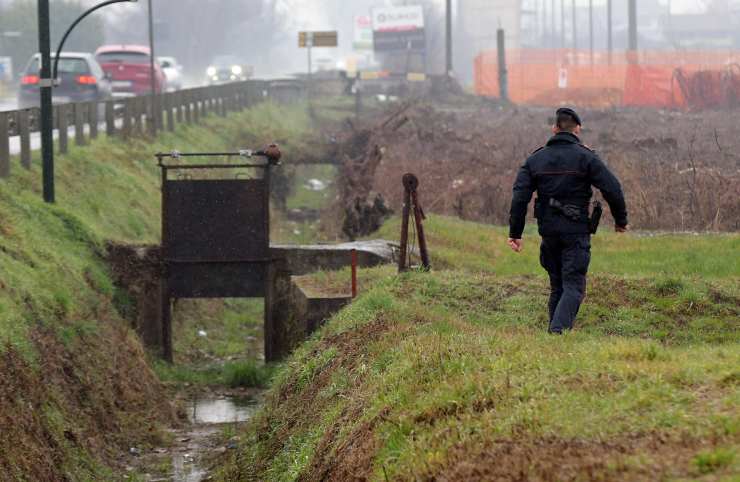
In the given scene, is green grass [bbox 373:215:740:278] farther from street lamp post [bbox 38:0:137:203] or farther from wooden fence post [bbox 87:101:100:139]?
wooden fence post [bbox 87:101:100:139]

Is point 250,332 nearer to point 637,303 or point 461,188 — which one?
point 461,188

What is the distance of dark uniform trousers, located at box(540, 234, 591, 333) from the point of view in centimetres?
1105

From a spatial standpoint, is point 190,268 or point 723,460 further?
point 190,268

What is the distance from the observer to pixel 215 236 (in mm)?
21156

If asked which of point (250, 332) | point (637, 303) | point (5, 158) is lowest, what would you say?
point (250, 332)

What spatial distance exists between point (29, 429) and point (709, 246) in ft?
29.0

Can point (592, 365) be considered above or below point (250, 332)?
above

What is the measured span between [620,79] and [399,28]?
32578 millimetres

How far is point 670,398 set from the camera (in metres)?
7.38

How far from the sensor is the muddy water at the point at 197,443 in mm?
14047

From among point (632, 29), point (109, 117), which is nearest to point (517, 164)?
point (109, 117)

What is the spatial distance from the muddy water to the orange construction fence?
26293 millimetres

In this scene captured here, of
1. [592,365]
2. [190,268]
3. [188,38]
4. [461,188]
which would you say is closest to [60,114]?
[190,268]

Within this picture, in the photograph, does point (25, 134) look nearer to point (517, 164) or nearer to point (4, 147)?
Result: point (4, 147)
